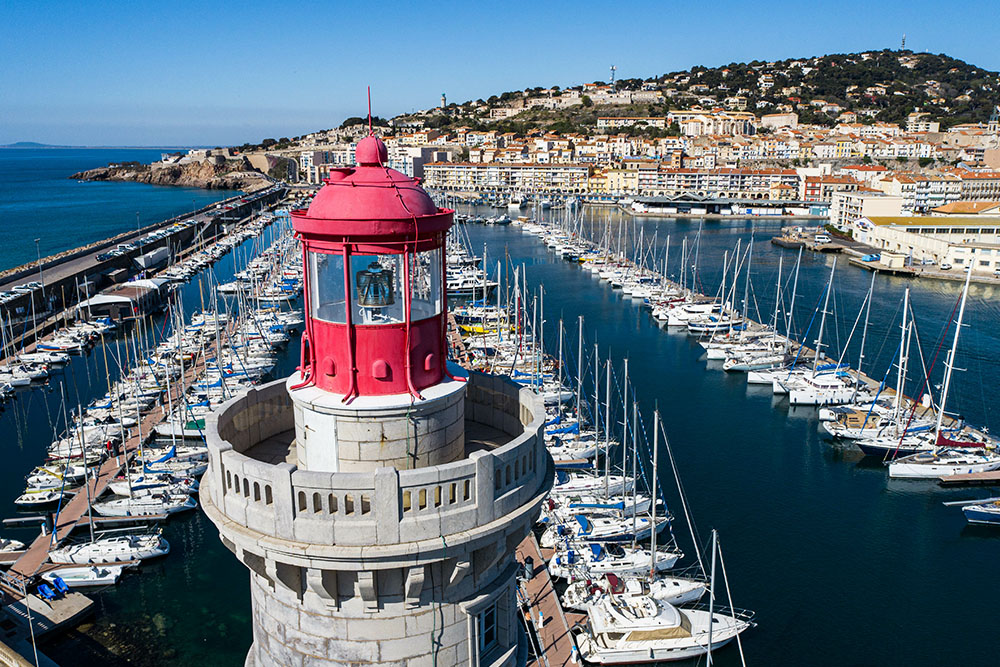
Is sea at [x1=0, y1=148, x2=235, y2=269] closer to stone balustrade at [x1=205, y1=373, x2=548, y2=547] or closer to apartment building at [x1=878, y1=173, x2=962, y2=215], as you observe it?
stone balustrade at [x1=205, y1=373, x2=548, y2=547]

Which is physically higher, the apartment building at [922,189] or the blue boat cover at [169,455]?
the apartment building at [922,189]

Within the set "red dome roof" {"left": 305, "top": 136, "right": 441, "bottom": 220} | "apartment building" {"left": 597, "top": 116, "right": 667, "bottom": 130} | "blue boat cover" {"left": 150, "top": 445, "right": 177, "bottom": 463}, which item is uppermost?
"apartment building" {"left": 597, "top": 116, "right": 667, "bottom": 130}

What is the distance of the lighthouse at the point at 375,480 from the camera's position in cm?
459

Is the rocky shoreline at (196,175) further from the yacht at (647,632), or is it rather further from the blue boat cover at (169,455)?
the yacht at (647,632)

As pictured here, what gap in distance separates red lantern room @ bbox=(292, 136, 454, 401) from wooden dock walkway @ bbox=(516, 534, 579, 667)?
13.1 meters

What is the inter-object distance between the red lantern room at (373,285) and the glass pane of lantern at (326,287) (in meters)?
0.01

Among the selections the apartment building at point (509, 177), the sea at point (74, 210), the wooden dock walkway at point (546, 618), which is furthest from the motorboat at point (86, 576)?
the apartment building at point (509, 177)

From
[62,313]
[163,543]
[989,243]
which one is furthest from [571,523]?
[989,243]

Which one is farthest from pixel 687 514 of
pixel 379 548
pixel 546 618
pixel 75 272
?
pixel 75 272

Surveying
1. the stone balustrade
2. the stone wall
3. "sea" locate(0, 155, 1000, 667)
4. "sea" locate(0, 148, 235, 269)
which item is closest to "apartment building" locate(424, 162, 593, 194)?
"sea" locate(0, 148, 235, 269)

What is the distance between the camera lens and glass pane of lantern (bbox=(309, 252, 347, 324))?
526 cm

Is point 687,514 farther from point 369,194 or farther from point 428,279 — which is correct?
point 369,194

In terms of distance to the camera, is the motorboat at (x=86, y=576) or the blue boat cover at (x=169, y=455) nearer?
the motorboat at (x=86, y=576)

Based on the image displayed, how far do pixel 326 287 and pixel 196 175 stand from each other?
182m
